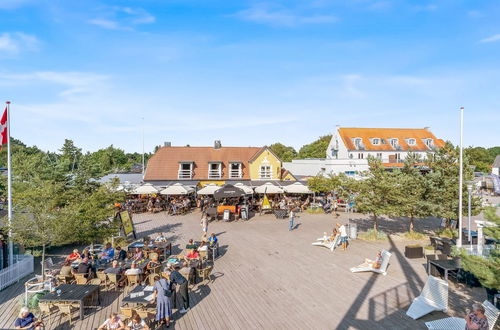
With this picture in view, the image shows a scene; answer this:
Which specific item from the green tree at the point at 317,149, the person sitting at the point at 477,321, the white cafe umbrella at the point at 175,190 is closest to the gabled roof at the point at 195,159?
the white cafe umbrella at the point at 175,190

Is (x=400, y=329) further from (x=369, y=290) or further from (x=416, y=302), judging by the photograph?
(x=369, y=290)

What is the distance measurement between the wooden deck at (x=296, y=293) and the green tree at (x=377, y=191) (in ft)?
6.27

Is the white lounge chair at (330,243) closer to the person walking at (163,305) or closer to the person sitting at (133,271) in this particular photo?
the person sitting at (133,271)

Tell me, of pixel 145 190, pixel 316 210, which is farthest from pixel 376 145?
pixel 145 190

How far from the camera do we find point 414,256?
561 inches

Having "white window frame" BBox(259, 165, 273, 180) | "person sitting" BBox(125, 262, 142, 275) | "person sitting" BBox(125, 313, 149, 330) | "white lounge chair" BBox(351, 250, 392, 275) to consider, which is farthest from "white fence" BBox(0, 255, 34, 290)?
"white window frame" BBox(259, 165, 273, 180)

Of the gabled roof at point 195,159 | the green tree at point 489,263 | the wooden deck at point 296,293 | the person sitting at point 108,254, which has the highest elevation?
the gabled roof at point 195,159

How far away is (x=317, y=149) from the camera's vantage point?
8569 cm

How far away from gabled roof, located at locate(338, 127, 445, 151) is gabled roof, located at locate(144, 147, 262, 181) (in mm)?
18280

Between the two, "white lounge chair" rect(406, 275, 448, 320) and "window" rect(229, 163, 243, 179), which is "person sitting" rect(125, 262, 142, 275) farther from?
"window" rect(229, 163, 243, 179)

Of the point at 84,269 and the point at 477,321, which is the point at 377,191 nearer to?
the point at 477,321

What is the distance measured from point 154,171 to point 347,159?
25889 mm

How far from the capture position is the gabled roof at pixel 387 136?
49.9 metres

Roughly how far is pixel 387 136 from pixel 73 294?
168 feet
